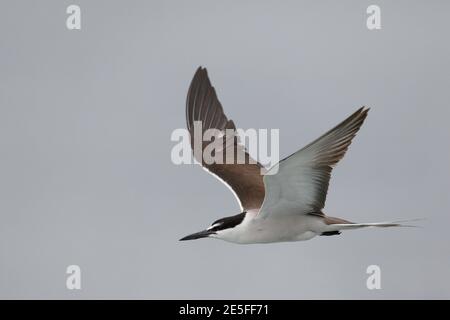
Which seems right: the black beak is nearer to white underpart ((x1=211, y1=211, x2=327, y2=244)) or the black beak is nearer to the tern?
the tern

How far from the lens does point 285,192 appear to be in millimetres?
14875

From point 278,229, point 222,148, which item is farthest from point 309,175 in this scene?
point 222,148

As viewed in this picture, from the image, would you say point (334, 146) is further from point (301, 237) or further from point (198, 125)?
point (198, 125)

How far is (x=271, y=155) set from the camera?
1794cm

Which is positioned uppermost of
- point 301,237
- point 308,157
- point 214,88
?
point 214,88

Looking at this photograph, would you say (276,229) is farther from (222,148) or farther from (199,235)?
(222,148)

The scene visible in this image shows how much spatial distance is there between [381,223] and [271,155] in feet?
12.3

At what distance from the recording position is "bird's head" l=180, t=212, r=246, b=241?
1580cm

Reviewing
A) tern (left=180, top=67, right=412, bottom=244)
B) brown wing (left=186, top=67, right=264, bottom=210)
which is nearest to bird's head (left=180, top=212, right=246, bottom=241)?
tern (left=180, top=67, right=412, bottom=244)

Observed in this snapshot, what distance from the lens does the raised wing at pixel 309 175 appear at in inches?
544

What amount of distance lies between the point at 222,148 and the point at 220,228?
2590mm

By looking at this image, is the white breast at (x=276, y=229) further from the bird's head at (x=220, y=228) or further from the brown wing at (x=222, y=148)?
the brown wing at (x=222, y=148)

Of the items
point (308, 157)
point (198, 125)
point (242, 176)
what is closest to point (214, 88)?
point (198, 125)

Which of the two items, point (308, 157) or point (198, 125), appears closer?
point (308, 157)
